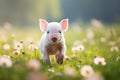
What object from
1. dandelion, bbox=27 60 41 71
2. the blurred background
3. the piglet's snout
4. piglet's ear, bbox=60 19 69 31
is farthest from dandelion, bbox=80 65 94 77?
the blurred background

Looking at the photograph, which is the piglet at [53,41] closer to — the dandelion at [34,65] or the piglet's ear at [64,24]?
the piglet's ear at [64,24]

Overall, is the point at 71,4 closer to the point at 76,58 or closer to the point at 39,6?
the point at 39,6

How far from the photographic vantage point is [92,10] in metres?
22.6

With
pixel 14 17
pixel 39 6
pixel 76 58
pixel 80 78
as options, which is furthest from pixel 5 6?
pixel 80 78

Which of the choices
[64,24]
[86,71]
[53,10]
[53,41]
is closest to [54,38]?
[53,41]

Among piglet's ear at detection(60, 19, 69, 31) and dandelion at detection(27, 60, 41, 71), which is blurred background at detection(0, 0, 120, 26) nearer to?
piglet's ear at detection(60, 19, 69, 31)

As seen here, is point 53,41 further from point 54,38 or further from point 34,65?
point 34,65

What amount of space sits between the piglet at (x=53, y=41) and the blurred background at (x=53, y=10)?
7.52 m

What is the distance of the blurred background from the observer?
57.4ft

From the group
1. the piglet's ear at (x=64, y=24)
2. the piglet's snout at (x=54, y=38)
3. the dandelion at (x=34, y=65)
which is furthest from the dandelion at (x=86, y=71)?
the piglet's ear at (x=64, y=24)

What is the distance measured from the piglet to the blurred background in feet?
24.7

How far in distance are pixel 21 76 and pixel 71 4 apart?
20753 mm

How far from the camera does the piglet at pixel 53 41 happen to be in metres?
4.97

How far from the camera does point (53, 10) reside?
1745cm
